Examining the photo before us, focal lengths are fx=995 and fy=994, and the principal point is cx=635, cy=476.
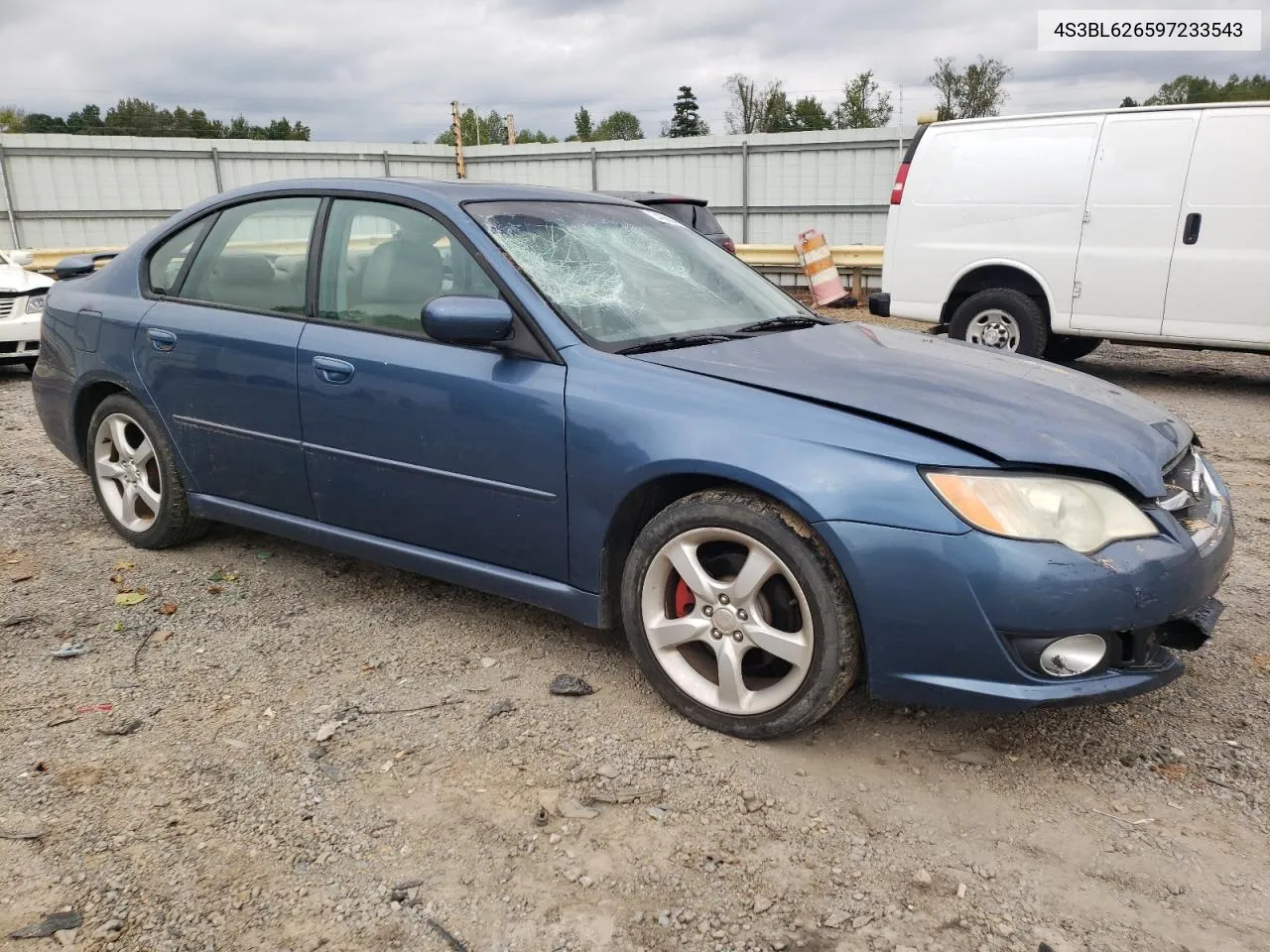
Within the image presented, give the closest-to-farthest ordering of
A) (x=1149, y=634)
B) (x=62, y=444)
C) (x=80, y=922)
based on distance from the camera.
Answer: (x=80, y=922), (x=1149, y=634), (x=62, y=444)

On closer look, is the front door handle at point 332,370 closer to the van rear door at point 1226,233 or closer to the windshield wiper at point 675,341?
the windshield wiper at point 675,341

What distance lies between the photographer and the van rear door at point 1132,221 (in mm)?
7285

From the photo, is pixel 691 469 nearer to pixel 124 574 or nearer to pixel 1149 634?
pixel 1149 634

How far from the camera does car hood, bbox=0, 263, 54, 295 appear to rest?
29.7ft

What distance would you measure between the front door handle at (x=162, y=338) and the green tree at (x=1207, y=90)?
4101 cm

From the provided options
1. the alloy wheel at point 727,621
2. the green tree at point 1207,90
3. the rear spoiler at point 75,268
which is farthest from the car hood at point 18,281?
the green tree at point 1207,90

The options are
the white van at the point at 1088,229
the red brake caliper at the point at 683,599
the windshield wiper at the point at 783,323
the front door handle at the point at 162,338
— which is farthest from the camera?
the white van at the point at 1088,229

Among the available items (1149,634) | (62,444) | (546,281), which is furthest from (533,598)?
(62,444)

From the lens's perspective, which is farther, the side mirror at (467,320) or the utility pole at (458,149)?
the utility pole at (458,149)

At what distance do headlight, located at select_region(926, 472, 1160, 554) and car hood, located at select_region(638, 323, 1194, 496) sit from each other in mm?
60

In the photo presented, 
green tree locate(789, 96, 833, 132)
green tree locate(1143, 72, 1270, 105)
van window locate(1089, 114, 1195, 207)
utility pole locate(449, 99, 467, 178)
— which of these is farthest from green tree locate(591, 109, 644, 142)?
van window locate(1089, 114, 1195, 207)

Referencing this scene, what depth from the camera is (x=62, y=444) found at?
14.8ft

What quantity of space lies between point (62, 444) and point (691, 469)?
3.30 metres

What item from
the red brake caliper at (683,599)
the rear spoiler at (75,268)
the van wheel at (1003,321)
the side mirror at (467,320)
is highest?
the rear spoiler at (75,268)
